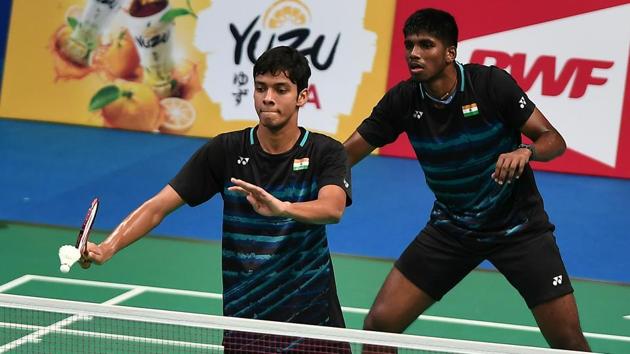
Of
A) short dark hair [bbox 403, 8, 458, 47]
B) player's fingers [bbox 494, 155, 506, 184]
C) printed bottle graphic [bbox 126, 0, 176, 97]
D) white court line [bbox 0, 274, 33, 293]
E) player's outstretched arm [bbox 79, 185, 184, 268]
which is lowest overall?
white court line [bbox 0, 274, 33, 293]

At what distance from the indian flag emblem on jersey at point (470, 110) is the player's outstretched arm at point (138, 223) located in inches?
69.8

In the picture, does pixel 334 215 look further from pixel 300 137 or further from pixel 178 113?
pixel 178 113

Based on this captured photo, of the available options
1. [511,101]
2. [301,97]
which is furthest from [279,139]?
[511,101]

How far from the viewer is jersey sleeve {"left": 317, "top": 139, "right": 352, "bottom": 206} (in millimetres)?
4855

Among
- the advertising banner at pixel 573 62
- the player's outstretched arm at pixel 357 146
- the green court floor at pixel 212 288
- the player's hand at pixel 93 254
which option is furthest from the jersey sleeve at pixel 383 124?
the advertising banner at pixel 573 62

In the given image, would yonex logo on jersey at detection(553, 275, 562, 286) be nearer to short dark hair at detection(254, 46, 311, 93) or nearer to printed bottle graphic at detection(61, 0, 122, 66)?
short dark hair at detection(254, 46, 311, 93)

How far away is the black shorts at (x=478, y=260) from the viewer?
6.00 m

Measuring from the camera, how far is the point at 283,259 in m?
4.82

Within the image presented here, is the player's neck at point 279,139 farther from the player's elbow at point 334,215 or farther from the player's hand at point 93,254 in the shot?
the player's hand at point 93,254

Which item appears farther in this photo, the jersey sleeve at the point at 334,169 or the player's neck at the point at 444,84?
the player's neck at the point at 444,84

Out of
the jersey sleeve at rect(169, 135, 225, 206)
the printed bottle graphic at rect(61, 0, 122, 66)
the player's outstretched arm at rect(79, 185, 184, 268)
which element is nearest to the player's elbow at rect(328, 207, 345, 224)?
the jersey sleeve at rect(169, 135, 225, 206)

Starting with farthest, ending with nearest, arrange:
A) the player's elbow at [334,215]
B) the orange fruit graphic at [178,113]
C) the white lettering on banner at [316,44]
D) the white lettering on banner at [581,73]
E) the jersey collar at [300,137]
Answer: the orange fruit graphic at [178,113], the white lettering on banner at [316,44], the white lettering on banner at [581,73], the jersey collar at [300,137], the player's elbow at [334,215]

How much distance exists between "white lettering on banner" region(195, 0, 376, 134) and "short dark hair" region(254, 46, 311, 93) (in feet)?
25.8

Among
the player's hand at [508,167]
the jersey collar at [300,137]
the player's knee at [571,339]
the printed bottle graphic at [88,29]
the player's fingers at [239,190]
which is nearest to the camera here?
the player's fingers at [239,190]
